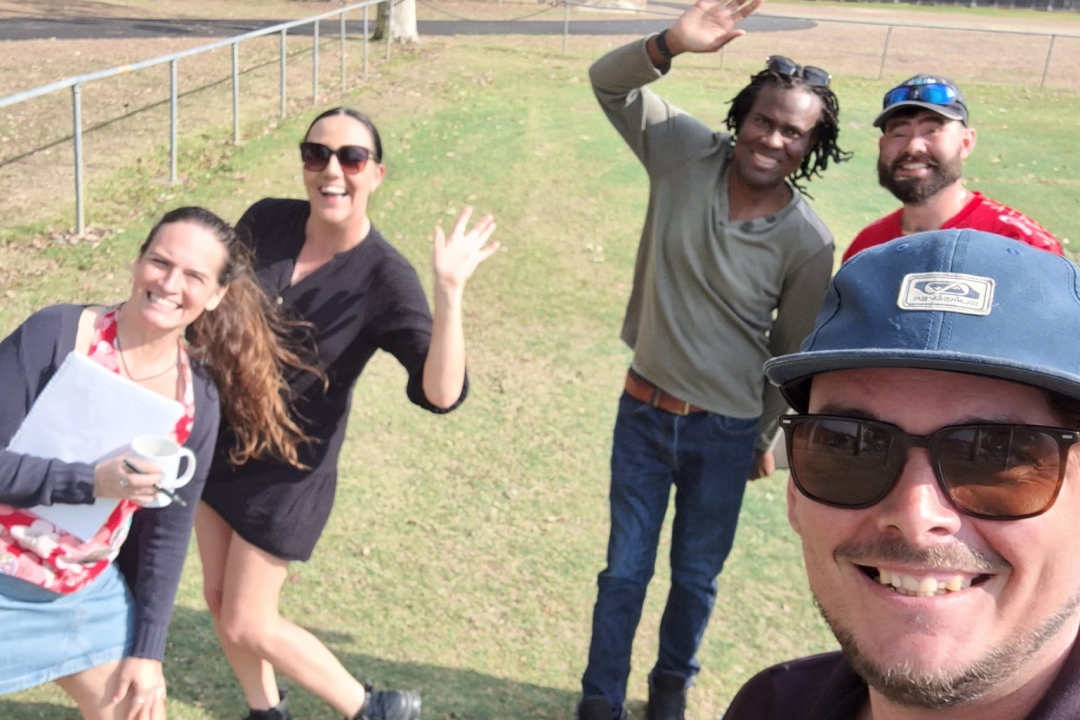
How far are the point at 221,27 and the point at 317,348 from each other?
20.3 m

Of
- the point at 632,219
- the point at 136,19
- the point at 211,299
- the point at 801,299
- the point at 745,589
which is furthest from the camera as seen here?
the point at 136,19

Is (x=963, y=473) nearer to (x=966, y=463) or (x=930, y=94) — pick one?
(x=966, y=463)

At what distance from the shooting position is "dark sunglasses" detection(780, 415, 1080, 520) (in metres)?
1.39

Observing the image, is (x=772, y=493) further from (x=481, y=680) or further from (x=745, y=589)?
(x=481, y=680)

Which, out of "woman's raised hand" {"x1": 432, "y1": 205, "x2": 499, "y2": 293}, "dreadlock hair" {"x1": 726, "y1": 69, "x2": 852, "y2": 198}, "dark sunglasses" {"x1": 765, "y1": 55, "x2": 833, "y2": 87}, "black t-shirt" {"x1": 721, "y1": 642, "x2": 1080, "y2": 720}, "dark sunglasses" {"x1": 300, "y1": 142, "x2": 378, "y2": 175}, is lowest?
"black t-shirt" {"x1": 721, "y1": 642, "x2": 1080, "y2": 720}

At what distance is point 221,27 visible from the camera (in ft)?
71.7

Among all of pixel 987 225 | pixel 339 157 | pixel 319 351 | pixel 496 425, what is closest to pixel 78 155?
pixel 496 425

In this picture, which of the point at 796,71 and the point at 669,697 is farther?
the point at 669,697

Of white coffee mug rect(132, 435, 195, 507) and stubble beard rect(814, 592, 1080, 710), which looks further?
white coffee mug rect(132, 435, 195, 507)

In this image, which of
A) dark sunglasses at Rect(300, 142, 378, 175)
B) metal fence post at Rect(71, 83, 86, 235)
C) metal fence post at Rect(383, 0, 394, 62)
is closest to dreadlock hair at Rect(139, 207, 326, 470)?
dark sunglasses at Rect(300, 142, 378, 175)

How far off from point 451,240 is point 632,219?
22.3ft

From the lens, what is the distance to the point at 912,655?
4.67ft

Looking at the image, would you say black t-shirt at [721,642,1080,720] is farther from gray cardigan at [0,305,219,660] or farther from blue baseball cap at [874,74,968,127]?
blue baseball cap at [874,74,968,127]

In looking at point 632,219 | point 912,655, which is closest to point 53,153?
point 632,219
